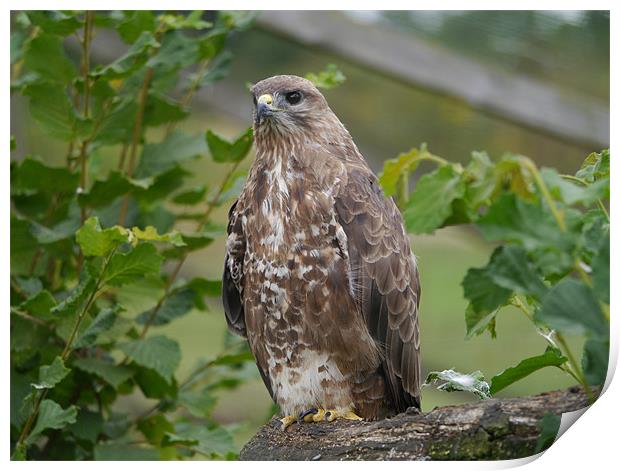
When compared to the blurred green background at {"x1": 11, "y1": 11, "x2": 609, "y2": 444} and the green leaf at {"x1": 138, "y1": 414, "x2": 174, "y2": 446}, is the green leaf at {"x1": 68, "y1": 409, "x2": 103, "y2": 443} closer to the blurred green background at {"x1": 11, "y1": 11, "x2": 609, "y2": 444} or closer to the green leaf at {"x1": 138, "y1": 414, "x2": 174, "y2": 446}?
the green leaf at {"x1": 138, "y1": 414, "x2": 174, "y2": 446}

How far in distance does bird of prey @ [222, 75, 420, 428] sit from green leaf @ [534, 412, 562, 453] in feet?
1.57

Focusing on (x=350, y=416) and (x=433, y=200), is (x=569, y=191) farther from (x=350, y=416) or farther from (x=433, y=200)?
(x=350, y=416)

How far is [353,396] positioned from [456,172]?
0.69 meters

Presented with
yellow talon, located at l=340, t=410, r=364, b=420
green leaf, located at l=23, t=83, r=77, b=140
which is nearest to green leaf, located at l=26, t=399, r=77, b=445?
yellow talon, located at l=340, t=410, r=364, b=420

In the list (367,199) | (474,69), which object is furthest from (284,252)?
(474,69)

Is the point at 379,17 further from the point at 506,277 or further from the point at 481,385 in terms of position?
the point at 506,277

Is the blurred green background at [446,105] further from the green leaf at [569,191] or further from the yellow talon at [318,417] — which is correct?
the green leaf at [569,191]

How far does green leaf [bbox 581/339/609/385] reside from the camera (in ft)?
3.79

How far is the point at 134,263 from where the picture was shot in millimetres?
1785

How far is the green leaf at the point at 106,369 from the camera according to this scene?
2.02 meters

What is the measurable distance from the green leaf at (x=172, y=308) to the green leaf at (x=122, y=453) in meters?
0.29

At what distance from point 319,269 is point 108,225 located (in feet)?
2.21

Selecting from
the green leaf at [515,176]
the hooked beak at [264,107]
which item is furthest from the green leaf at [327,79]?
the green leaf at [515,176]

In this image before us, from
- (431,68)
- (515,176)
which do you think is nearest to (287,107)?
(515,176)
